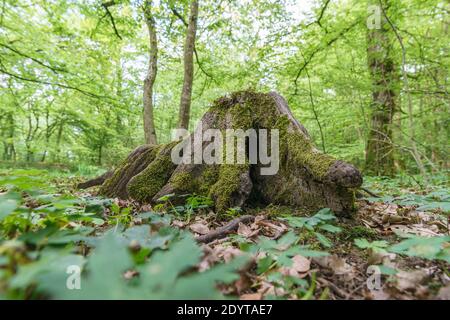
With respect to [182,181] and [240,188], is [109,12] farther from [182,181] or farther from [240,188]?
[240,188]

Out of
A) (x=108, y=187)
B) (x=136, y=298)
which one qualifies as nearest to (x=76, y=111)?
(x=108, y=187)

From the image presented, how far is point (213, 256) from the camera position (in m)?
1.17

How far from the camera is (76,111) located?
1101 centimetres

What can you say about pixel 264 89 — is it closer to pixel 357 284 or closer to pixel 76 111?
pixel 357 284

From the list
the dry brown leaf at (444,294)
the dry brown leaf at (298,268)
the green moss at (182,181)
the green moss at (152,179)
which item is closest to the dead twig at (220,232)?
the dry brown leaf at (298,268)

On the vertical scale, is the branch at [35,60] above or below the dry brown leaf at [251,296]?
above

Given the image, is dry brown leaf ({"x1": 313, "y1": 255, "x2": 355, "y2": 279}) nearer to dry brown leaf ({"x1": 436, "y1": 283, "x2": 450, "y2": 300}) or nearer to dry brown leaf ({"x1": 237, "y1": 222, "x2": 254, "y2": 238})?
dry brown leaf ({"x1": 436, "y1": 283, "x2": 450, "y2": 300})

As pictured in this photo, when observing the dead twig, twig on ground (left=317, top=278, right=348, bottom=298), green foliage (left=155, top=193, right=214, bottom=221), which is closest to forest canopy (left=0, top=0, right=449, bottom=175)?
green foliage (left=155, top=193, right=214, bottom=221)

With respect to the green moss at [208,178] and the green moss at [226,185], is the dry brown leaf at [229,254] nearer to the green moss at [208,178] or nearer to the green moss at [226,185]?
the green moss at [226,185]

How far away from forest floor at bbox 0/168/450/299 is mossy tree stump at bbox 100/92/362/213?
194 mm

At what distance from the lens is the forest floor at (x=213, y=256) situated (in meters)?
0.54

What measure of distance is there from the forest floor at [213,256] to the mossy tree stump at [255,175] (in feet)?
0.64

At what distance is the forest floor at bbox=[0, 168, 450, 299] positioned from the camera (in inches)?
21.1

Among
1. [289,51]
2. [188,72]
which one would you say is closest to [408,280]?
[188,72]
